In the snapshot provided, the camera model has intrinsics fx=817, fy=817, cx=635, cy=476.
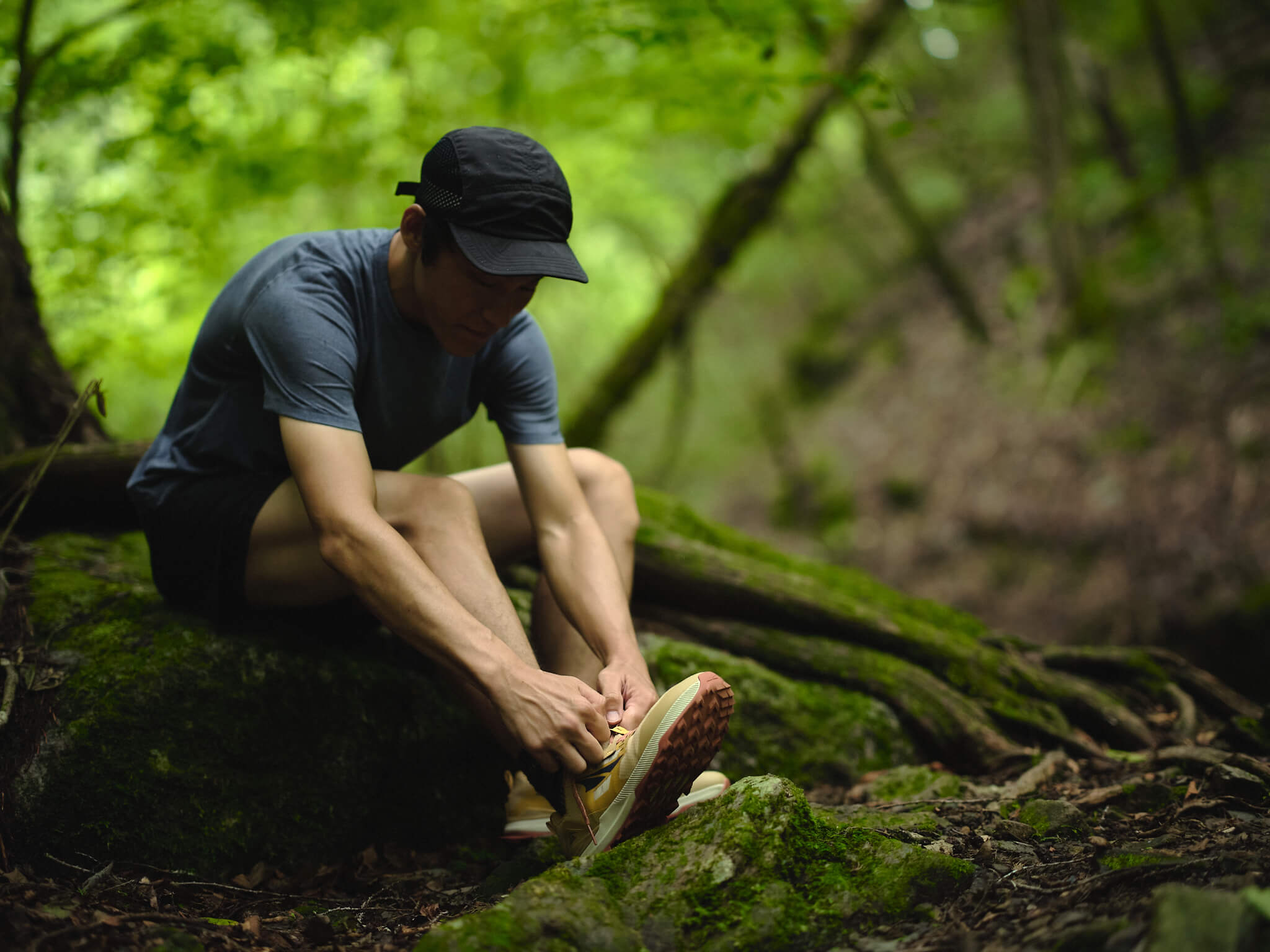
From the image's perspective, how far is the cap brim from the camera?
2.03m

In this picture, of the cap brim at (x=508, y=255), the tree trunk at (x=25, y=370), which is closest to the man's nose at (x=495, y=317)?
the cap brim at (x=508, y=255)

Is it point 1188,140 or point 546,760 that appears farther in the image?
point 1188,140

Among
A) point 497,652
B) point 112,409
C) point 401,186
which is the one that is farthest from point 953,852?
point 112,409

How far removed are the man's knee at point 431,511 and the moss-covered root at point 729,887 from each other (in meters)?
0.88

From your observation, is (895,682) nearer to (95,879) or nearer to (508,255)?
(508,255)

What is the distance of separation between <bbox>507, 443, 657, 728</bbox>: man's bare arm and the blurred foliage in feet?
7.25

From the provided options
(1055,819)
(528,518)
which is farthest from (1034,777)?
(528,518)

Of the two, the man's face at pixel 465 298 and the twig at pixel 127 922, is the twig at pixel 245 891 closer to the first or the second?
the twig at pixel 127 922

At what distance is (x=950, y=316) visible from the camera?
943cm

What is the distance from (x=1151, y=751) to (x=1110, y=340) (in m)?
5.35

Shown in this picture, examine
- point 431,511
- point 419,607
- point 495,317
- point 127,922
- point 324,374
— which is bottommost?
point 127,922

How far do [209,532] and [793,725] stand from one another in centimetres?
210

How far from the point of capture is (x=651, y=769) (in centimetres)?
176

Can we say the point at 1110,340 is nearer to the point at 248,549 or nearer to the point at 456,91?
the point at 456,91
